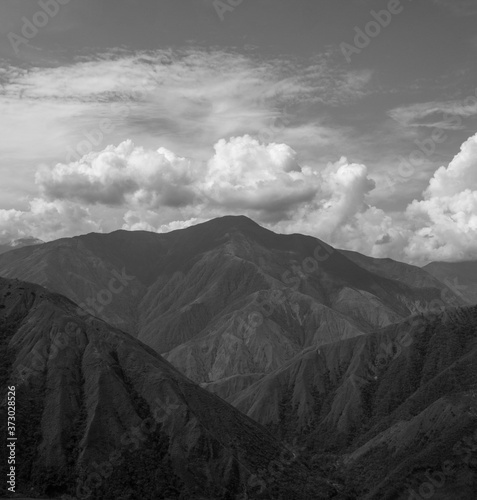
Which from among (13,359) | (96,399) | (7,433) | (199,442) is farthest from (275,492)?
(13,359)

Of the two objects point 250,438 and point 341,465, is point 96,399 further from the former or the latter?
point 341,465

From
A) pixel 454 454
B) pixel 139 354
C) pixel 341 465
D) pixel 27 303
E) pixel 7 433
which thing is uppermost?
pixel 27 303

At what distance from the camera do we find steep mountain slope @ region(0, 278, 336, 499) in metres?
123

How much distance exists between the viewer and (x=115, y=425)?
133 metres

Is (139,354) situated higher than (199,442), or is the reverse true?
(139,354)

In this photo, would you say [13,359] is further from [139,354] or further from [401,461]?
[401,461]

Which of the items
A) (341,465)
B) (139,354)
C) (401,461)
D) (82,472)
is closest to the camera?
(82,472)

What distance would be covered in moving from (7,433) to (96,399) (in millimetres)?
19709

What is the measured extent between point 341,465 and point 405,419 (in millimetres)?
23600

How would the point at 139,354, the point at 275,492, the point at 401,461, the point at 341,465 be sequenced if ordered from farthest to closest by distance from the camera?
the point at 341,465, the point at 139,354, the point at 401,461, the point at 275,492

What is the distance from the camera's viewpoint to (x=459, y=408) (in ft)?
486

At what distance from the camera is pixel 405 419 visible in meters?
183

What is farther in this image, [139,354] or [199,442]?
[139,354]

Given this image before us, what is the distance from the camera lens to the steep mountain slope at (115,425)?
123 meters
